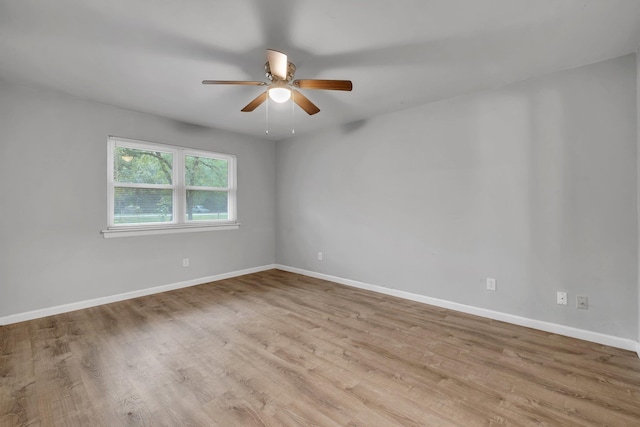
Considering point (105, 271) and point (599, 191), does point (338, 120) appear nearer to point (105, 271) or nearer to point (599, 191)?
point (599, 191)

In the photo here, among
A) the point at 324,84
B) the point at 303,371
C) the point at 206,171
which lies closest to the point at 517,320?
the point at 303,371

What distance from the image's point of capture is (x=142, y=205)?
384cm

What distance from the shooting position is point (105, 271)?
348 centimetres

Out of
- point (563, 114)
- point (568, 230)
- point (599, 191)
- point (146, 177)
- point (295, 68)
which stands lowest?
point (568, 230)

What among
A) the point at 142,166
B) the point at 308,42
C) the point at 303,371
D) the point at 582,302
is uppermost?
the point at 308,42

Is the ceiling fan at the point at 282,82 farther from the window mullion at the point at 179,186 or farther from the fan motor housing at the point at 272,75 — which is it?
the window mullion at the point at 179,186

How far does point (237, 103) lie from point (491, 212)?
10.2 ft

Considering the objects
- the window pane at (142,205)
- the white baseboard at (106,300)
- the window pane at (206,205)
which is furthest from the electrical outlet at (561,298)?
the window pane at (142,205)

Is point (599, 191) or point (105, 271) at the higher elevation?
point (599, 191)

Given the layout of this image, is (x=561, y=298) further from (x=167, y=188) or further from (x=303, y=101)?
(x=167, y=188)

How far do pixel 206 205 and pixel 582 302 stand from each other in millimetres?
4668

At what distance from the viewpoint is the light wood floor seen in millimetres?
1632

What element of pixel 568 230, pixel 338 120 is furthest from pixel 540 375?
pixel 338 120

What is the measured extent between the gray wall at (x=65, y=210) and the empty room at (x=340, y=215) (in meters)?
0.02
